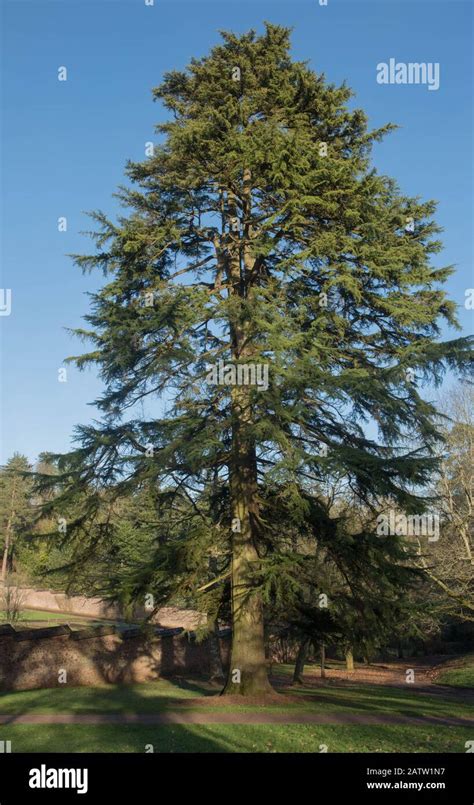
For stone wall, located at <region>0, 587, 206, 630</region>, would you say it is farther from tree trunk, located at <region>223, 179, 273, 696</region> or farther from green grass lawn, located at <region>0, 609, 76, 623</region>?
tree trunk, located at <region>223, 179, 273, 696</region>

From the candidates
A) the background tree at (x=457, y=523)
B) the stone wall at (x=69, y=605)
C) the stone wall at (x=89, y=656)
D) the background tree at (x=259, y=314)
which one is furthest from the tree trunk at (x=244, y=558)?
the stone wall at (x=69, y=605)

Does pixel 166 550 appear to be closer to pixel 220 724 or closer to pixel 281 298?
pixel 220 724

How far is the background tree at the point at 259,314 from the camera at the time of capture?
44.0 ft

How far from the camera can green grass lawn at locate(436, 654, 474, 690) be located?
25016mm

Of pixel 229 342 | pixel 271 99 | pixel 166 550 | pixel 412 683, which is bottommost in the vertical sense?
pixel 412 683

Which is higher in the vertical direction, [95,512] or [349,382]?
[349,382]

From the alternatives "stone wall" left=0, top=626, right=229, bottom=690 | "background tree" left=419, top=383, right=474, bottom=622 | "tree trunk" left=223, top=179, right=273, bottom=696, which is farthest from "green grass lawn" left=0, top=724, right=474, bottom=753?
"background tree" left=419, top=383, right=474, bottom=622

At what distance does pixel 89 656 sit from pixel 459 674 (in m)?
15.3

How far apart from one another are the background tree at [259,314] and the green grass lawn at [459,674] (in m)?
13.8

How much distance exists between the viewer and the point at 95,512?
14727 mm

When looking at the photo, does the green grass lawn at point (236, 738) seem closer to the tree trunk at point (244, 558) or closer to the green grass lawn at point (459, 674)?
the tree trunk at point (244, 558)

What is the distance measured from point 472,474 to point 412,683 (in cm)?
865
